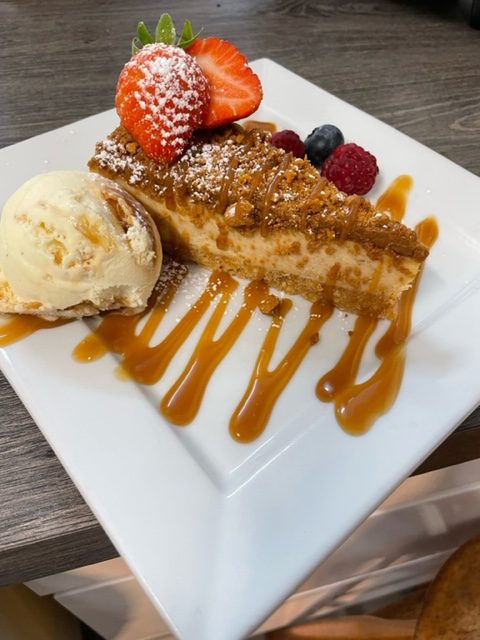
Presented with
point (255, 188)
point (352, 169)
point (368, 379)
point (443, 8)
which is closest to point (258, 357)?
point (368, 379)

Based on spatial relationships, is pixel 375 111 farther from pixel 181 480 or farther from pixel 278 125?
pixel 181 480

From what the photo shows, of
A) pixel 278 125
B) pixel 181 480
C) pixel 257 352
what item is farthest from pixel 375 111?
pixel 181 480

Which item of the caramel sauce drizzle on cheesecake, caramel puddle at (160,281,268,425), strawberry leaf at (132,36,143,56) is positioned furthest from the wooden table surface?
caramel puddle at (160,281,268,425)

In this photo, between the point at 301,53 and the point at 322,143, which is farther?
the point at 301,53

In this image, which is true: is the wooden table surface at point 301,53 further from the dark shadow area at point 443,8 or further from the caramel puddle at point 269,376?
the caramel puddle at point 269,376

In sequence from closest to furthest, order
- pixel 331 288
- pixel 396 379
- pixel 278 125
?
pixel 396 379, pixel 331 288, pixel 278 125

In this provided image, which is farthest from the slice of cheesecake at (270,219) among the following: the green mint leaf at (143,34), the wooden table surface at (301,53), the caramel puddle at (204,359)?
the wooden table surface at (301,53)

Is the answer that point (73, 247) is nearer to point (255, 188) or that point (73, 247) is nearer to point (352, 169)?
point (255, 188)
